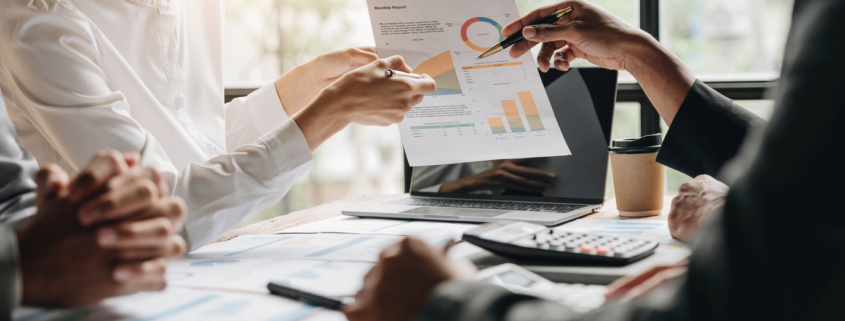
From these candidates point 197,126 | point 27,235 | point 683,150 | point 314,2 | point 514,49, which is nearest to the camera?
point 27,235

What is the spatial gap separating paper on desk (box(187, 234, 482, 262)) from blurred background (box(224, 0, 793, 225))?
4.32 feet

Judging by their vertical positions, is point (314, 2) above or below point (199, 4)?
above

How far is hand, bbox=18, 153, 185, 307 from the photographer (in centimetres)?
50

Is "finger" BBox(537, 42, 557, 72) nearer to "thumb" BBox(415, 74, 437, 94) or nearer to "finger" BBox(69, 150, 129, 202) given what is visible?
"thumb" BBox(415, 74, 437, 94)

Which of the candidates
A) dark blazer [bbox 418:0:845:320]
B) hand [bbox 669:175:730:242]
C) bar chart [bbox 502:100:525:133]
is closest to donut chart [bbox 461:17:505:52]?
bar chart [bbox 502:100:525:133]

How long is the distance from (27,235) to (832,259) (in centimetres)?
59

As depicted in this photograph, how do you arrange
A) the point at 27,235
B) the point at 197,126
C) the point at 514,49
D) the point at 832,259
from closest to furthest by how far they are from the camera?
the point at 832,259 → the point at 27,235 → the point at 514,49 → the point at 197,126

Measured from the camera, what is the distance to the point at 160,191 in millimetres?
541

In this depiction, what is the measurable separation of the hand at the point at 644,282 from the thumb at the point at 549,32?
632 millimetres

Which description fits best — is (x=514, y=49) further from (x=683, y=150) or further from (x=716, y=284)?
(x=716, y=284)

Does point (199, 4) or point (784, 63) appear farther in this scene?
point (199, 4)

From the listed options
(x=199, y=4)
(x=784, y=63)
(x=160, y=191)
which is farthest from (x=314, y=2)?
(x=784, y=63)

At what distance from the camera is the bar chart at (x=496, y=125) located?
43.6 inches

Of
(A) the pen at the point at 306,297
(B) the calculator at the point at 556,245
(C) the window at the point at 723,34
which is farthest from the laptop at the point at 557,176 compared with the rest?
(C) the window at the point at 723,34
